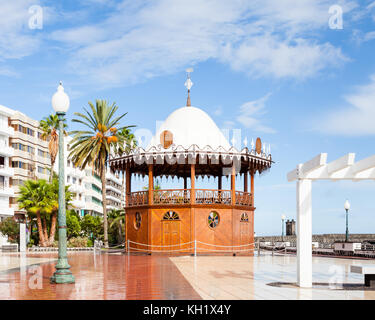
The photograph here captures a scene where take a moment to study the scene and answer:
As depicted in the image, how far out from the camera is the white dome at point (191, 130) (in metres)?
29.9

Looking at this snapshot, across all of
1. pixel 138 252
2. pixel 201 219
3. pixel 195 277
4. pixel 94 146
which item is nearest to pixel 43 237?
pixel 94 146

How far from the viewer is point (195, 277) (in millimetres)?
15312

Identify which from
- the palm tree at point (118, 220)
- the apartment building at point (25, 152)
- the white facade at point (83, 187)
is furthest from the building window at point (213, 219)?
the white facade at point (83, 187)

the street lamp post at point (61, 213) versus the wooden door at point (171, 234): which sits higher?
the street lamp post at point (61, 213)

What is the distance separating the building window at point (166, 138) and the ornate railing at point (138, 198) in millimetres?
3191

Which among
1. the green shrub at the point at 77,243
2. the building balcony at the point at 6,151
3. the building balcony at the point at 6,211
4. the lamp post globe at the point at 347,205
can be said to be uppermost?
the building balcony at the point at 6,151

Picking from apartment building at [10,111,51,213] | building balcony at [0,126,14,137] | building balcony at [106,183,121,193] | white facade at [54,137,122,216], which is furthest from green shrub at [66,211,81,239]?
building balcony at [106,183,121,193]

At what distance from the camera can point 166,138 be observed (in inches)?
1182

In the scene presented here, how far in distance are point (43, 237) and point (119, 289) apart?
35.1 meters

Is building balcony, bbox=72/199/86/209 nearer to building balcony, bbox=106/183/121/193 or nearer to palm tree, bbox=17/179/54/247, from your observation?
building balcony, bbox=106/183/121/193

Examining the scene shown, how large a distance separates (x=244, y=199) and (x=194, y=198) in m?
3.71

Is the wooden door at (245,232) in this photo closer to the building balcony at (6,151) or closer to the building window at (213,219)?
the building window at (213,219)

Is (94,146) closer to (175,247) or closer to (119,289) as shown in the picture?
(175,247)
